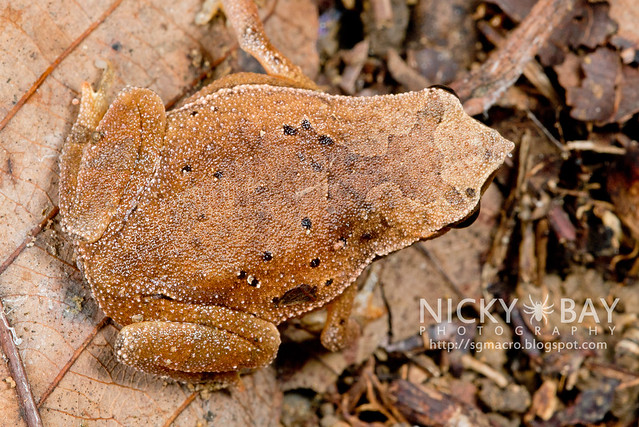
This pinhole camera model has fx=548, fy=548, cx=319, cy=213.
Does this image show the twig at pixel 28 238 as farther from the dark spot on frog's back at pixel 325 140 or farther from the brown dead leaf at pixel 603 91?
the brown dead leaf at pixel 603 91

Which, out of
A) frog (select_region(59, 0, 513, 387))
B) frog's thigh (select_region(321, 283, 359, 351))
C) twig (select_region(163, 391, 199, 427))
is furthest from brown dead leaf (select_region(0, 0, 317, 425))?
frog's thigh (select_region(321, 283, 359, 351))

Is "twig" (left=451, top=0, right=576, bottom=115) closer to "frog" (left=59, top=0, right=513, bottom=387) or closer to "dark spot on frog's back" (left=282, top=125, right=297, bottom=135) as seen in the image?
"frog" (left=59, top=0, right=513, bottom=387)

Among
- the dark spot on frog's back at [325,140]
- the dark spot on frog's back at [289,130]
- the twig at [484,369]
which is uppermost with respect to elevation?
the dark spot on frog's back at [289,130]

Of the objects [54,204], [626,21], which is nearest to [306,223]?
[54,204]

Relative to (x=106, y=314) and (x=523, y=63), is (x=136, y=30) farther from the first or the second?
(x=523, y=63)

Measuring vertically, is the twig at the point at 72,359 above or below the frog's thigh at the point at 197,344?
above

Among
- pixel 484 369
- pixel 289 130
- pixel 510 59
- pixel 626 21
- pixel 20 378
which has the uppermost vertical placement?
pixel 289 130

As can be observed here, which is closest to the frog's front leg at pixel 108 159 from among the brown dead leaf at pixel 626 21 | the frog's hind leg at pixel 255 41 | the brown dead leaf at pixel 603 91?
the frog's hind leg at pixel 255 41

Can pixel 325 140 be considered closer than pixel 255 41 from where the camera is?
Yes

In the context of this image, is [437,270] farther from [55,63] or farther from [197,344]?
[55,63]
